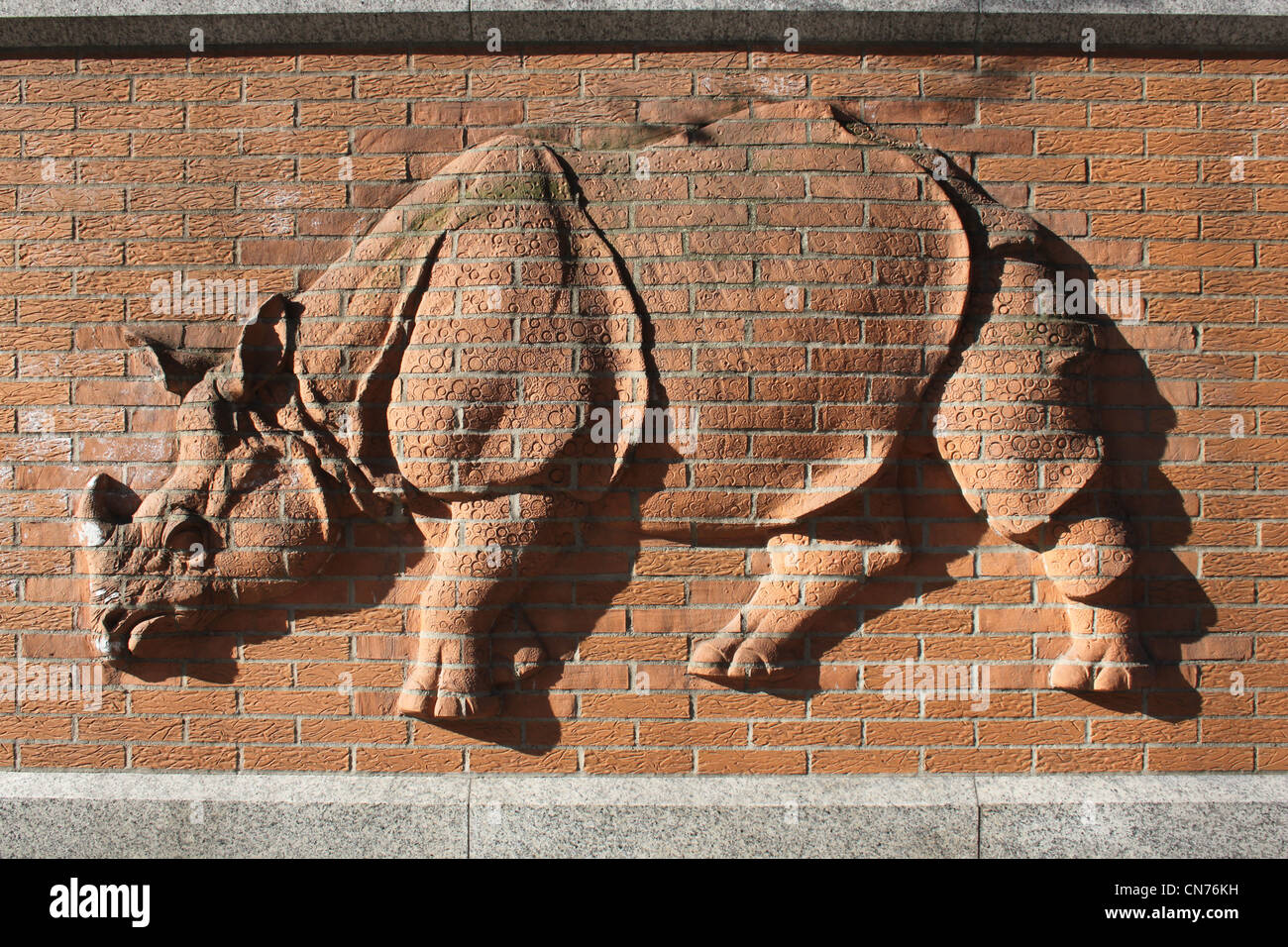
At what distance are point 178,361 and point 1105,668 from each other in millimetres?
3343

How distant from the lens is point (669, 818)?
10.4ft

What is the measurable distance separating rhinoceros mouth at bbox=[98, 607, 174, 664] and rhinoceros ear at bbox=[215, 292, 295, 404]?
2.56ft

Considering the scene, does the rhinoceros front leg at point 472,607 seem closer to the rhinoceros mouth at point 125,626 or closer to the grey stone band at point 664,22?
the rhinoceros mouth at point 125,626

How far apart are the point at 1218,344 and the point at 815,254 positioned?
1470mm

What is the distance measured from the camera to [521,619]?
Result: 323cm

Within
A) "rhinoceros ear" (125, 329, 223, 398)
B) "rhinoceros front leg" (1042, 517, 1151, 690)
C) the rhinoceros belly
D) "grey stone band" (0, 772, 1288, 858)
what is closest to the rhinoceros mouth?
"grey stone band" (0, 772, 1288, 858)

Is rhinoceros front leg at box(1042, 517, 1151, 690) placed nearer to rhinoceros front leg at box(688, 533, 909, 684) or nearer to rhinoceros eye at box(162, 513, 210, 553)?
rhinoceros front leg at box(688, 533, 909, 684)

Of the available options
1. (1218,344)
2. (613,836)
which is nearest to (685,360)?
(613,836)

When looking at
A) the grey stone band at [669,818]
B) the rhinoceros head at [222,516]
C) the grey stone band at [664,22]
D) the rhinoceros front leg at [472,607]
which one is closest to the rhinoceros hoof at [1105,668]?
the grey stone band at [669,818]

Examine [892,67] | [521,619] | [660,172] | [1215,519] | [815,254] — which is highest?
[892,67]

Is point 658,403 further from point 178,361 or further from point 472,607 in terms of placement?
point 178,361

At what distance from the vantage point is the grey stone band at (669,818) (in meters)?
3.16

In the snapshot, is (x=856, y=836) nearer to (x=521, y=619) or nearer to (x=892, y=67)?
(x=521, y=619)

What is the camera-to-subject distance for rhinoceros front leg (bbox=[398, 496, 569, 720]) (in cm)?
314
